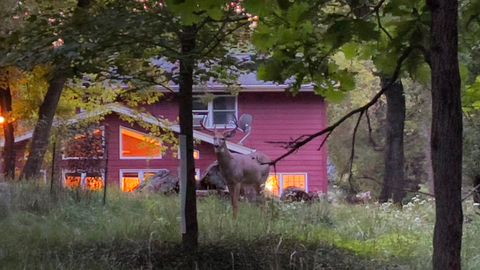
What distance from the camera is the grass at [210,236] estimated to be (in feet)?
23.1

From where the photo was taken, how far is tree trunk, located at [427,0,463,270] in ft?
9.20

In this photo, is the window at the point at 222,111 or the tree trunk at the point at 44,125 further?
the window at the point at 222,111

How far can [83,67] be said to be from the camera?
22.2ft

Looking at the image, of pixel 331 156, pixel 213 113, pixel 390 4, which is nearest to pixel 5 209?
pixel 390 4

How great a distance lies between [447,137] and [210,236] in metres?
5.86

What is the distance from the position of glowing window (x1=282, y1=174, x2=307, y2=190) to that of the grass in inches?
553

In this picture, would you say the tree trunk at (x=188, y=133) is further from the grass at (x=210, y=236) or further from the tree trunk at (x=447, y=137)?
the tree trunk at (x=447, y=137)

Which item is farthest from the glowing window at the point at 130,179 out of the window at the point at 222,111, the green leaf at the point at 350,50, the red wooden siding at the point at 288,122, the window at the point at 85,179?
the green leaf at the point at 350,50

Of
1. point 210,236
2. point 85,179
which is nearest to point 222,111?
point 85,179

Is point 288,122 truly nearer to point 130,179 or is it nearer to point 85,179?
point 130,179

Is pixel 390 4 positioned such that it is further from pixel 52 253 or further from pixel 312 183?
pixel 312 183

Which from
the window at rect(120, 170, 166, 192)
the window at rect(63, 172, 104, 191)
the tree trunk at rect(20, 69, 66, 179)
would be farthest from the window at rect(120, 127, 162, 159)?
the window at rect(63, 172, 104, 191)

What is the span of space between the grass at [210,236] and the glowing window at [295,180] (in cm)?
1405

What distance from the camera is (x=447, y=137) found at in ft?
9.18
